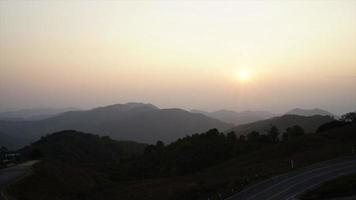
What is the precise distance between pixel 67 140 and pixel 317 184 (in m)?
161

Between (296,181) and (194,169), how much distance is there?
52.0 m

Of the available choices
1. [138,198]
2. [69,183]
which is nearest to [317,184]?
[138,198]

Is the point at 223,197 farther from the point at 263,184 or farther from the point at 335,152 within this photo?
the point at 335,152

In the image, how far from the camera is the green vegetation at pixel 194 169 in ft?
174

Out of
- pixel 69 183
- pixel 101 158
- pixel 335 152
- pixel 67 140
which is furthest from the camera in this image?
pixel 67 140

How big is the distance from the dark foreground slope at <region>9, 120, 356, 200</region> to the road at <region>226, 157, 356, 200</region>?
2767 millimetres

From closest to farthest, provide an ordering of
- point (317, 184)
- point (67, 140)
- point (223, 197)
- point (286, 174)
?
1. point (317, 184)
2. point (223, 197)
3. point (286, 174)
4. point (67, 140)

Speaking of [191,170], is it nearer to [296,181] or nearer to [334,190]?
[296,181]

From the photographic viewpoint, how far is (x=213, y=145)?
339 feet

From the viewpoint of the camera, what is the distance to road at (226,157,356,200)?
123 ft

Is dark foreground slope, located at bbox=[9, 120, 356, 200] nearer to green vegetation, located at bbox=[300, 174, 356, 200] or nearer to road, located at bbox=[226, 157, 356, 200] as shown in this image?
road, located at bbox=[226, 157, 356, 200]

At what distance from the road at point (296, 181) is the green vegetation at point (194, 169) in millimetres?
2831

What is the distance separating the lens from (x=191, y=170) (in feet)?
302

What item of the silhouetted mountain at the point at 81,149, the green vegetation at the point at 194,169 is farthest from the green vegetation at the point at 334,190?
the silhouetted mountain at the point at 81,149
